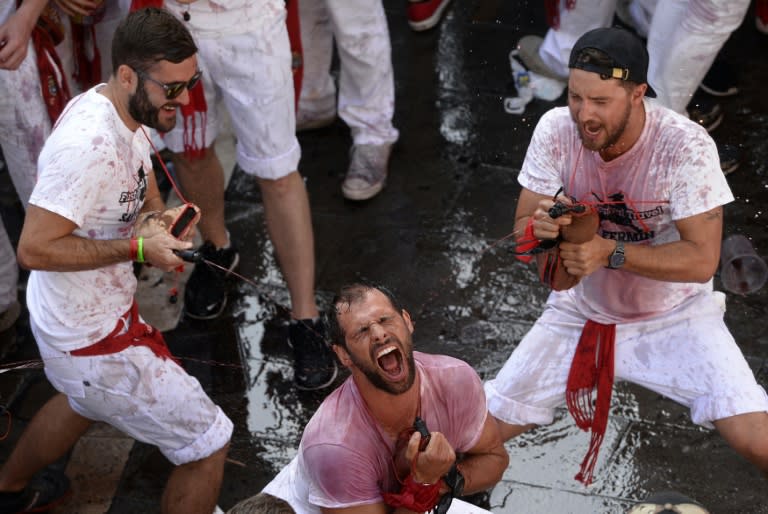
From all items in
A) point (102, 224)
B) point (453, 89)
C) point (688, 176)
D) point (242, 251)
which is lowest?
point (242, 251)

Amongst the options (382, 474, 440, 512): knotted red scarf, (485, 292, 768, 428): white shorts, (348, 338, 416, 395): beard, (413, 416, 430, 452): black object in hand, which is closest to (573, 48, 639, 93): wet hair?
(485, 292, 768, 428): white shorts

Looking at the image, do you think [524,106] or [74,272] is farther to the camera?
[524,106]

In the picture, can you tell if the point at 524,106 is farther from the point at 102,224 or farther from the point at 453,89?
the point at 102,224

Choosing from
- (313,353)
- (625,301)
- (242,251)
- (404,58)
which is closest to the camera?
Result: (625,301)

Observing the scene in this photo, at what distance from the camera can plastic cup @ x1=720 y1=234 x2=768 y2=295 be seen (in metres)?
4.81

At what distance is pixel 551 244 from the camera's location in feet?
11.1

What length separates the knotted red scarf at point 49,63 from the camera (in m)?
4.46

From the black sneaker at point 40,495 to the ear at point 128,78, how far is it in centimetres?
155

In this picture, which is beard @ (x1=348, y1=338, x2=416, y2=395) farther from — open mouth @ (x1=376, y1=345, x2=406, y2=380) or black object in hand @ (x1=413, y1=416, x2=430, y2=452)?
black object in hand @ (x1=413, y1=416, x2=430, y2=452)

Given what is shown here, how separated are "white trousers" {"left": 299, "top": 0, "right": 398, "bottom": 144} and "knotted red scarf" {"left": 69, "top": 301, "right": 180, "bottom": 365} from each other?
84.3 inches

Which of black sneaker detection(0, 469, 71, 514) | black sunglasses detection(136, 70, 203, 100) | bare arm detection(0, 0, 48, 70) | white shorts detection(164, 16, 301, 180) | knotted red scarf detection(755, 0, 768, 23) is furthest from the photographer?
knotted red scarf detection(755, 0, 768, 23)

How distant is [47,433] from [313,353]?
117cm

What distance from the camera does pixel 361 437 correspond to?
10.2ft

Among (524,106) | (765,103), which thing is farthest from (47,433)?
(765,103)
